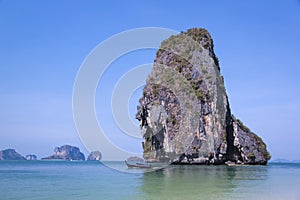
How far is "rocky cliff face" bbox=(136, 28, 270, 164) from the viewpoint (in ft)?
147

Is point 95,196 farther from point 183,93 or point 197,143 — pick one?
point 183,93

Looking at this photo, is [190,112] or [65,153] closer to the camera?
→ [190,112]

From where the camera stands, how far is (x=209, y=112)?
4700 centimetres

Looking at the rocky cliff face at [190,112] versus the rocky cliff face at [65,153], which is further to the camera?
the rocky cliff face at [65,153]

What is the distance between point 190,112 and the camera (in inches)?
1823

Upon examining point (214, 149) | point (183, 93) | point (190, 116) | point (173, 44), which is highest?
point (173, 44)

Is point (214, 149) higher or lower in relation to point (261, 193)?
higher

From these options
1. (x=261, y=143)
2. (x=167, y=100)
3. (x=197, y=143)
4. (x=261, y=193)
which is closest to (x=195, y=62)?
(x=167, y=100)

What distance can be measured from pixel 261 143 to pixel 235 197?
4310cm

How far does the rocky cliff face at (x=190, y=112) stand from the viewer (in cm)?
4491

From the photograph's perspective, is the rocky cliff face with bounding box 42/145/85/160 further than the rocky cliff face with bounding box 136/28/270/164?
Yes

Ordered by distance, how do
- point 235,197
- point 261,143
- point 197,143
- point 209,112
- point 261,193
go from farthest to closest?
point 261,143, point 209,112, point 197,143, point 261,193, point 235,197

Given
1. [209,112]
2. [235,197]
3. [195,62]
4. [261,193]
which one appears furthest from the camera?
[195,62]

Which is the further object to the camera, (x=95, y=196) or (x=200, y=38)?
(x=200, y=38)
